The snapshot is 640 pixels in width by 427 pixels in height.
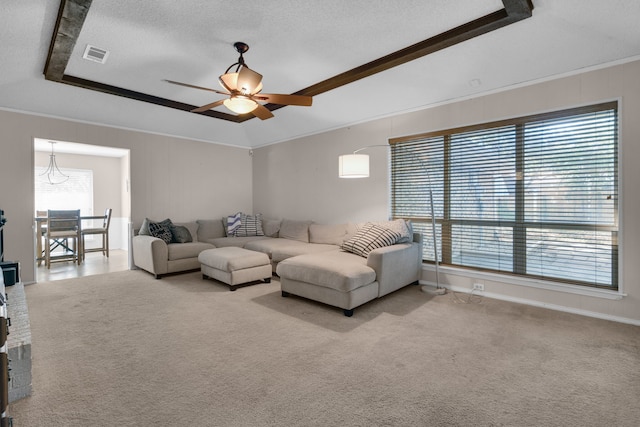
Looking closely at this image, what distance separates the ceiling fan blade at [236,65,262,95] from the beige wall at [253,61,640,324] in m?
2.23

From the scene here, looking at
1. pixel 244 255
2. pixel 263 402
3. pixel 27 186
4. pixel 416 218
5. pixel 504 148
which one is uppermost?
pixel 504 148

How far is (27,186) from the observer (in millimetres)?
4348

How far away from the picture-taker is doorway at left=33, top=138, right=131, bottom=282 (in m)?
6.79

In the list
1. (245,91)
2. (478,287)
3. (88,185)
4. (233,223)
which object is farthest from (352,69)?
(88,185)

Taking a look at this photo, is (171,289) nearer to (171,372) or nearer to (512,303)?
(171,372)

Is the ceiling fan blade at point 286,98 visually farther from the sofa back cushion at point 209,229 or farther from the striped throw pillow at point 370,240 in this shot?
the sofa back cushion at point 209,229

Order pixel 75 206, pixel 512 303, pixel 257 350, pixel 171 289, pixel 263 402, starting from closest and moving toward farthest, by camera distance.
→ pixel 263 402 < pixel 257 350 < pixel 512 303 < pixel 171 289 < pixel 75 206

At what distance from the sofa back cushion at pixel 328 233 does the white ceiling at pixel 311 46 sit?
1.77 meters

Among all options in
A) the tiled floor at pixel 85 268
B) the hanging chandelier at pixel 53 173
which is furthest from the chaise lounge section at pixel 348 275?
the hanging chandelier at pixel 53 173

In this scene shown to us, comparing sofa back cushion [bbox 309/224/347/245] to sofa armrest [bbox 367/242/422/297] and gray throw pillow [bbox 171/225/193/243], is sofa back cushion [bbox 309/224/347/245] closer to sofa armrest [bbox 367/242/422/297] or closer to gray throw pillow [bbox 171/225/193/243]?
sofa armrest [bbox 367/242/422/297]

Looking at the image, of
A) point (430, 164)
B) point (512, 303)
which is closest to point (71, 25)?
point (430, 164)

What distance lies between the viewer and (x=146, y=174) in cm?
546

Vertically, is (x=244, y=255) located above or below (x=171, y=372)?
above

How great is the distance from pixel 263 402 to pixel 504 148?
348cm
